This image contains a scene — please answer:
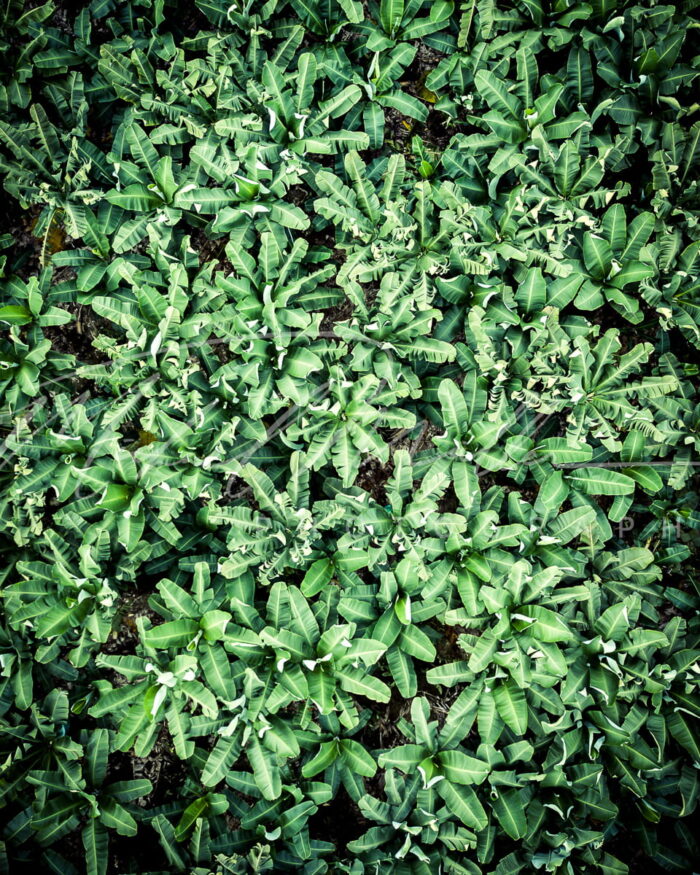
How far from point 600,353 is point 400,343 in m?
1.26

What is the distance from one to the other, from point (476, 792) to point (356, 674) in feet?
3.49

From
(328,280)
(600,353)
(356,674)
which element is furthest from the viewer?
(328,280)

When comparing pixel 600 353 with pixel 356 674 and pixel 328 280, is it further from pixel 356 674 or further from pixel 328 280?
pixel 356 674

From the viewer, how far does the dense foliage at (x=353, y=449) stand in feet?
11.1

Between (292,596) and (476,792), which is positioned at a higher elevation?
(292,596)

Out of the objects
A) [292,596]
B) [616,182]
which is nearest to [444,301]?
[616,182]

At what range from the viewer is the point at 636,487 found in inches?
150

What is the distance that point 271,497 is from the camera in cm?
347

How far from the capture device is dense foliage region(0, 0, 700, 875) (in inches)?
134

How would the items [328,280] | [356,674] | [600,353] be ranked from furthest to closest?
[328,280], [600,353], [356,674]

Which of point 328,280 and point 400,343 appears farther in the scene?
point 328,280

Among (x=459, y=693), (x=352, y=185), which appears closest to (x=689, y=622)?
(x=459, y=693)

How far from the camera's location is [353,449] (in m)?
3.50

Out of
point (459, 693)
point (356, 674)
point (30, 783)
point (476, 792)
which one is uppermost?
point (356, 674)
